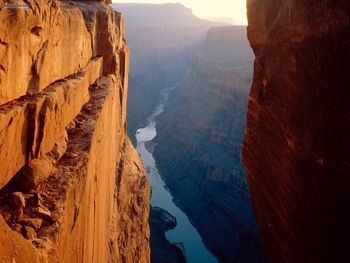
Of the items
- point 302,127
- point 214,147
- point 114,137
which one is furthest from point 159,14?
point 302,127

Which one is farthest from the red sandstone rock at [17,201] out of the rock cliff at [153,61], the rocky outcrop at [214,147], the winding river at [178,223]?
the rock cliff at [153,61]

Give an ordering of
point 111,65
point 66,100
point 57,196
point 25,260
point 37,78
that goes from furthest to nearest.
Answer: point 111,65
point 66,100
point 37,78
point 57,196
point 25,260

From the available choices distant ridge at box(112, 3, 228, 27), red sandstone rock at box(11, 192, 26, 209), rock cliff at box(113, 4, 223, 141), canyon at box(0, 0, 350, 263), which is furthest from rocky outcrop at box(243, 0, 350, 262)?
distant ridge at box(112, 3, 228, 27)

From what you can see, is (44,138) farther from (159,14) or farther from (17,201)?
(159,14)

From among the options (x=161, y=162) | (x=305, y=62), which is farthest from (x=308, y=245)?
(x=161, y=162)

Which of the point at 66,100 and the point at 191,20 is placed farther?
the point at 191,20

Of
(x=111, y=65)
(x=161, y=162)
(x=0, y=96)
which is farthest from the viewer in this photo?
(x=161, y=162)

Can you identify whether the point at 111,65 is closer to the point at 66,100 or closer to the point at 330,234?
the point at 66,100

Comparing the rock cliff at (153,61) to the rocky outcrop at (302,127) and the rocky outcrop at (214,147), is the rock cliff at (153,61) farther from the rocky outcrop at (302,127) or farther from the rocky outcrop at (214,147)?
the rocky outcrop at (302,127)
